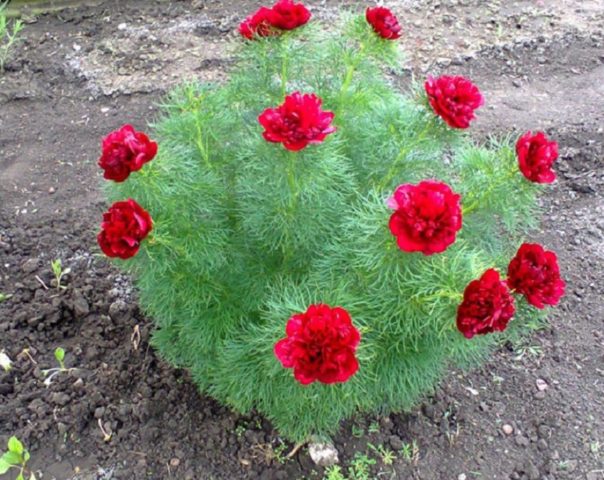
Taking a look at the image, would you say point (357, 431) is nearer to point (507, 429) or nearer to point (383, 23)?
point (507, 429)

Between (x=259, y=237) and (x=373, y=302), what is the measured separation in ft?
1.40

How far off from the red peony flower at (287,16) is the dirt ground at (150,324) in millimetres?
1394

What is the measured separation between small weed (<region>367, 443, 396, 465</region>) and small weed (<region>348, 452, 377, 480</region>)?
0.13ft

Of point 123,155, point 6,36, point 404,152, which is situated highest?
point 123,155

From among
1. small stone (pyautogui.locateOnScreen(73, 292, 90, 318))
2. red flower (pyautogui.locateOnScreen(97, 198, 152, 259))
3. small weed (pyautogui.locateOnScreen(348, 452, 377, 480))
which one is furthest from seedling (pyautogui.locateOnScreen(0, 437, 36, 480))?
small weed (pyautogui.locateOnScreen(348, 452, 377, 480))

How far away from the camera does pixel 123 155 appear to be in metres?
1.68

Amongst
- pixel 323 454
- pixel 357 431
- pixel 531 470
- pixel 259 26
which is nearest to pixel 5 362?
pixel 323 454

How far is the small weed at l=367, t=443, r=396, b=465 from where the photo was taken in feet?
8.03

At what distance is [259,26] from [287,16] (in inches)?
4.8

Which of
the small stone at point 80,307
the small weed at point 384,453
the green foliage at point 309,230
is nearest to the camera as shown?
the green foliage at point 309,230

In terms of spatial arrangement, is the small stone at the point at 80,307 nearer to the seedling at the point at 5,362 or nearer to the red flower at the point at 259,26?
the seedling at the point at 5,362

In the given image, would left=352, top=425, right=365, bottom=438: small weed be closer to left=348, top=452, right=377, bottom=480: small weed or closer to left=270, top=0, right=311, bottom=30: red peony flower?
left=348, top=452, right=377, bottom=480: small weed

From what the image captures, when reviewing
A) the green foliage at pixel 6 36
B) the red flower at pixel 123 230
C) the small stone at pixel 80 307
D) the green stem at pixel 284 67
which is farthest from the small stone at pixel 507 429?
the green foliage at pixel 6 36

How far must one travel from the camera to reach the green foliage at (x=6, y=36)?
4.27 meters
